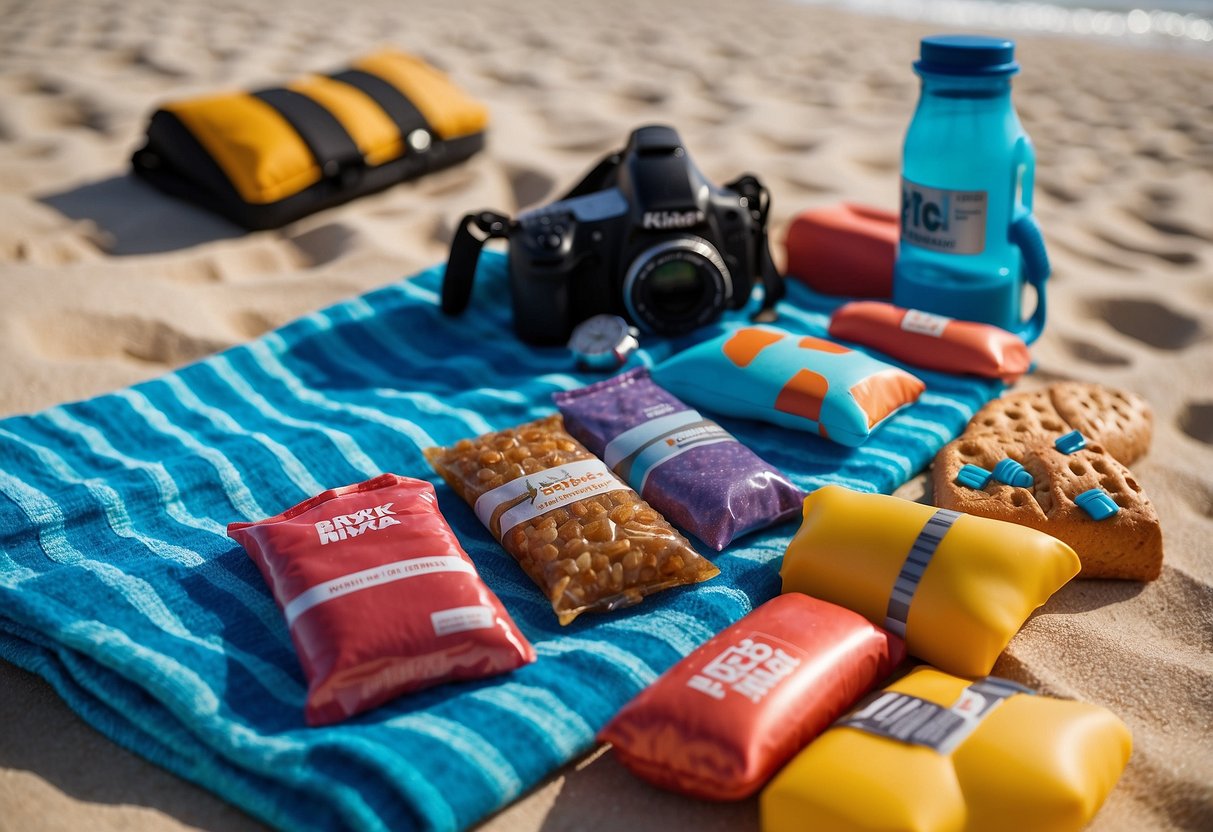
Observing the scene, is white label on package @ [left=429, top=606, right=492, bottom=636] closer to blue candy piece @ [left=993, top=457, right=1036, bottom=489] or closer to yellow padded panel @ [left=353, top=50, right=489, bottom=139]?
blue candy piece @ [left=993, top=457, right=1036, bottom=489]

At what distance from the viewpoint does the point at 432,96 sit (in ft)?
8.56

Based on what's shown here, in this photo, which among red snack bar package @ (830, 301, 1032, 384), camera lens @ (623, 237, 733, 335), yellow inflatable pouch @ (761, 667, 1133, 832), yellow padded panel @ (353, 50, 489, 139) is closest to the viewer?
yellow inflatable pouch @ (761, 667, 1133, 832)

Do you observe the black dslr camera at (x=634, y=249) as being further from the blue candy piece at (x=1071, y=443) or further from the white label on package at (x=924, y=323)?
the blue candy piece at (x=1071, y=443)

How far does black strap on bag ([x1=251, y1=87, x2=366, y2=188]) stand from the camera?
2.33 metres

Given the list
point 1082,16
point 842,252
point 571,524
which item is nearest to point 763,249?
point 842,252

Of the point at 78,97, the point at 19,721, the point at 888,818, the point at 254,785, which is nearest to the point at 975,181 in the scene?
the point at 888,818

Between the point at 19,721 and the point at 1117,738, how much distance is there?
106 centimetres

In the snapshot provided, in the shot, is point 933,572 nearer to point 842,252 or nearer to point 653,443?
point 653,443

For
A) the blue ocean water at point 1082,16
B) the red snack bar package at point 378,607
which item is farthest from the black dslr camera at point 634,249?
the blue ocean water at point 1082,16

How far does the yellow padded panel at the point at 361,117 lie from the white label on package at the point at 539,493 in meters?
1.33

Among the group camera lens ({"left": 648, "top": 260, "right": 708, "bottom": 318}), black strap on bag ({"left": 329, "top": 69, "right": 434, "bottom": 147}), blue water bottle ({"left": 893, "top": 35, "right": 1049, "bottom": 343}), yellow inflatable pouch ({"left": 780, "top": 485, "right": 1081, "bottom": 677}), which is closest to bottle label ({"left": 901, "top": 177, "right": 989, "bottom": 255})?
blue water bottle ({"left": 893, "top": 35, "right": 1049, "bottom": 343})

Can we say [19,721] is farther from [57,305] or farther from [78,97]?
[78,97]

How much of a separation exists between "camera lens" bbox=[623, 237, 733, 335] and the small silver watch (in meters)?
0.05

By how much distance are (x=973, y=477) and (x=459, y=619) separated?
0.70 meters
